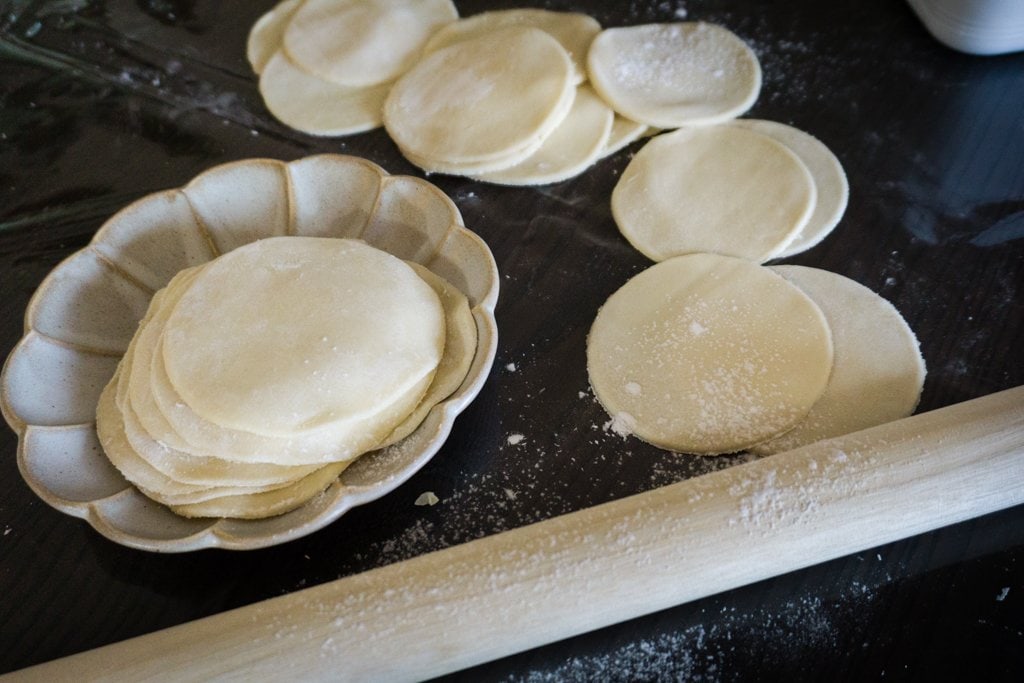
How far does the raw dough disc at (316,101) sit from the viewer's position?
1.94 metres

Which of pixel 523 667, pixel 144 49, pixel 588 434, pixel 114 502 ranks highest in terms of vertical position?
pixel 144 49

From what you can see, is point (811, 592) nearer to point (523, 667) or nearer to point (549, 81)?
point (523, 667)

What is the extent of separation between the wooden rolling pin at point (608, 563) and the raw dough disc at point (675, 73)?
0.86 metres

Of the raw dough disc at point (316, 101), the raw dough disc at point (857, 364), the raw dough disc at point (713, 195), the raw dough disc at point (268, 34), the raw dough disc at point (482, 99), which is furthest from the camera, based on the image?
the raw dough disc at point (268, 34)

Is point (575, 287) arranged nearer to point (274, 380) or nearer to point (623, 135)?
point (623, 135)

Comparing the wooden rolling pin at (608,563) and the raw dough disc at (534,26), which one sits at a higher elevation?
the raw dough disc at (534,26)

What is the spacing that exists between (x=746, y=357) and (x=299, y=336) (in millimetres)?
739

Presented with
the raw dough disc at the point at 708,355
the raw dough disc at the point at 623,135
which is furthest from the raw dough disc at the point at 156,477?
the raw dough disc at the point at 623,135

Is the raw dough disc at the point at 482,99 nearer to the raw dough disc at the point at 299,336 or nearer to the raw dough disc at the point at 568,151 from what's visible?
the raw dough disc at the point at 568,151

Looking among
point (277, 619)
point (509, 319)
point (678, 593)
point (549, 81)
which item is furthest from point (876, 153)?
point (277, 619)

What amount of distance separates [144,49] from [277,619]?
1.66 meters

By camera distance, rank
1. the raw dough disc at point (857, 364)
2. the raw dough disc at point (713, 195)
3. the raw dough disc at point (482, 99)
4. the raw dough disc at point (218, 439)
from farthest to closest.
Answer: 1. the raw dough disc at point (482, 99)
2. the raw dough disc at point (713, 195)
3. the raw dough disc at point (857, 364)
4. the raw dough disc at point (218, 439)

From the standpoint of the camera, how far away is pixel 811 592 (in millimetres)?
1301

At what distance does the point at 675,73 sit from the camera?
1899mm
